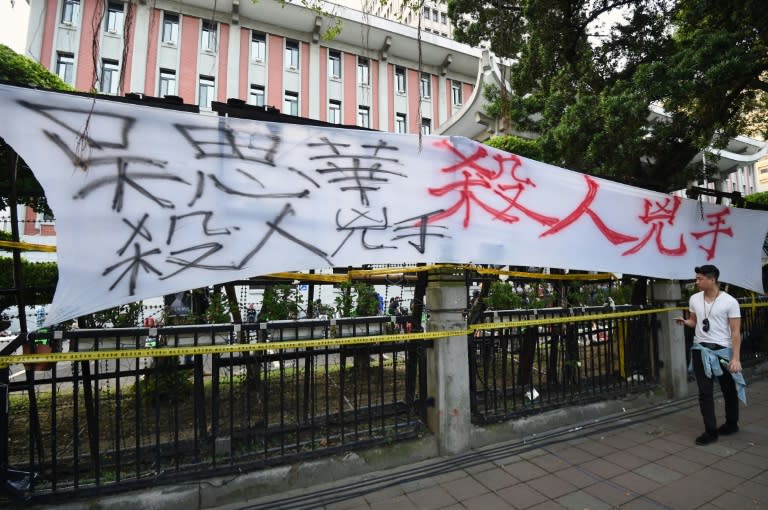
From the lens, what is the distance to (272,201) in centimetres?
300

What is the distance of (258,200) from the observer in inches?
116

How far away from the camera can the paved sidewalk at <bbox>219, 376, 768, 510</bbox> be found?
2953 mm

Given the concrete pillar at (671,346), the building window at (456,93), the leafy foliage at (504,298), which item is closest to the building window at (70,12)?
the building window at (456,93)

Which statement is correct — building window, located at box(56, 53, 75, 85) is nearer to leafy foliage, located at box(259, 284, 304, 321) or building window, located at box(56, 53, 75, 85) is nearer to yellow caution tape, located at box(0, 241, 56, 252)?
yellow caution tape, located at box(0, 241, 56, 252)

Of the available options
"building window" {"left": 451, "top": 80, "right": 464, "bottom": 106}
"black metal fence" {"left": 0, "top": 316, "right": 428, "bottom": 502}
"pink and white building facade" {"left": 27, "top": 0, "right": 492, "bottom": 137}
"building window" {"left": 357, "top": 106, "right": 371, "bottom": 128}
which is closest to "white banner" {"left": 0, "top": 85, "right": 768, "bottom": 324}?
"black metal fence" {"left": 0, "top": 316, "right": 428, "bottom": 502}

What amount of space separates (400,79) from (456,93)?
4.76 m

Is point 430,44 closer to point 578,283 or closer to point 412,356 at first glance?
point 578,283

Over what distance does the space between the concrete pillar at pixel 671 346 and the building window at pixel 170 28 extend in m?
26.2

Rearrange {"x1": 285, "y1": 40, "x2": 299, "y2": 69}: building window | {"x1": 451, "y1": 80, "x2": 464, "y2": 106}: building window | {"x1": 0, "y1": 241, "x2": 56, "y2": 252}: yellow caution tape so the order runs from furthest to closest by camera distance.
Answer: {"x1": 451, "y1": 80, "x2": 464, "y2": 106}: building window
{"x1": 285, "y1": 40, "x2": 299, "y2": 69}: building window
{"x1": 0, "y1": 241, "x2": 56, "y2": 252}: yellow caution tape

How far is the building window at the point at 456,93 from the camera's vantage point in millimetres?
29006

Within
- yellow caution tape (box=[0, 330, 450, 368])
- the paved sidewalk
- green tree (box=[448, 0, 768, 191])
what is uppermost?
green tree (box=[448, 0, 768, 191])

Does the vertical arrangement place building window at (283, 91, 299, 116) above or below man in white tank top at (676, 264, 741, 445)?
above

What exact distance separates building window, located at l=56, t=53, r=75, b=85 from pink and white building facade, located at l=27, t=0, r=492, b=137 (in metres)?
0.04

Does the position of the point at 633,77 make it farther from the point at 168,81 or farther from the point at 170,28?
the point at 170,28
